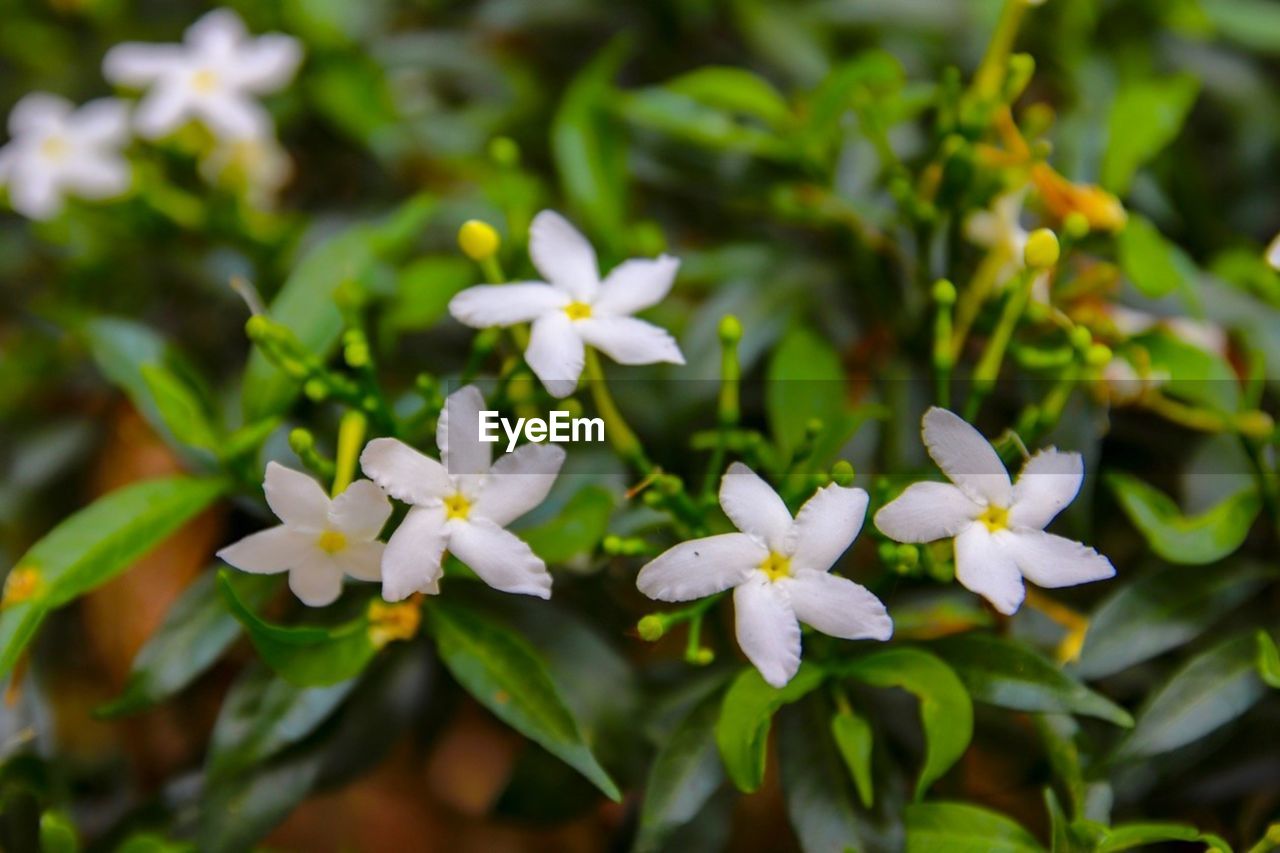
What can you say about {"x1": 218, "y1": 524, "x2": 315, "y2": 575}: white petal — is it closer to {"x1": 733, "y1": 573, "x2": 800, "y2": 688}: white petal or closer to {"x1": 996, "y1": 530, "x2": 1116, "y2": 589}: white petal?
{"x1": 733, "y1": 573, "x2": 800, "y2": 688}: white petal

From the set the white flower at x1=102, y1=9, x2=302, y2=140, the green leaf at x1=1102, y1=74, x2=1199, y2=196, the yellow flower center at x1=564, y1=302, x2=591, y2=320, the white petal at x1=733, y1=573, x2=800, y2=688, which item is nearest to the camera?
the white petal at x1=733, y1=573, x2=800, y2=688

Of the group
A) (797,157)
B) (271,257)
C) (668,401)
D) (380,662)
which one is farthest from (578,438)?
(271,257)

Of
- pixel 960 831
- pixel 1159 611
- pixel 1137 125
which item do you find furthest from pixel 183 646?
pixel 1137 125

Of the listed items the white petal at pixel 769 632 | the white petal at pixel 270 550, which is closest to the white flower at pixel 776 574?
the white petal at pixel 769 632

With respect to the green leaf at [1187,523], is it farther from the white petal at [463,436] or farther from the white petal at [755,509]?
the white petal at [463,436]

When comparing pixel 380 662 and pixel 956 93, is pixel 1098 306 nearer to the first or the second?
pixel 956 93

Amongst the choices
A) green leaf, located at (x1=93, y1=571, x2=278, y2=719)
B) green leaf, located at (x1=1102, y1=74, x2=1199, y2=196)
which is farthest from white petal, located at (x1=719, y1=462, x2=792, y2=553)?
green leaf, located at (x1=1102, y1=74, x2=1199, y2=196)

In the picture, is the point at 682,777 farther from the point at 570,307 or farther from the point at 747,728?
the point at 570,307
